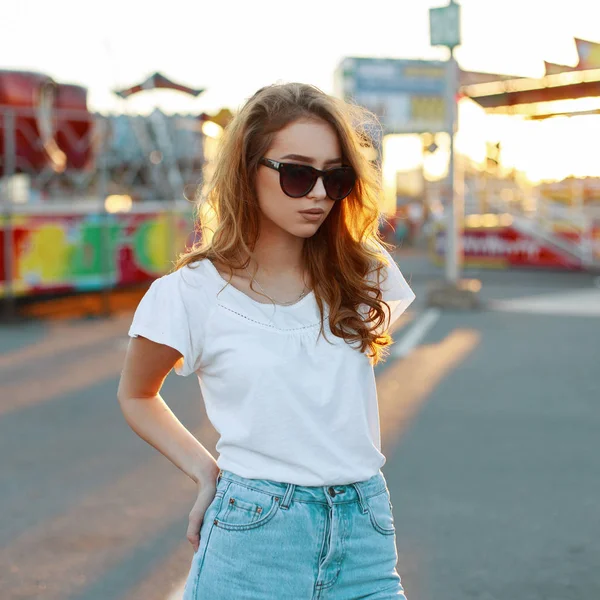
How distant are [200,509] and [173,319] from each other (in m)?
0.38

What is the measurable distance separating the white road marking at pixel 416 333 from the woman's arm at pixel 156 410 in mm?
7434

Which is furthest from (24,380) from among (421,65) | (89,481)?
(421,65)

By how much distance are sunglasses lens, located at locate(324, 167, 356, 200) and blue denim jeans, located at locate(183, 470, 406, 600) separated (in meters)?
0.60

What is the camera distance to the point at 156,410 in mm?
2027

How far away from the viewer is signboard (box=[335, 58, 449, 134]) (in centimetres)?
4484

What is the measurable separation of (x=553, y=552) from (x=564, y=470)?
4.38 ft

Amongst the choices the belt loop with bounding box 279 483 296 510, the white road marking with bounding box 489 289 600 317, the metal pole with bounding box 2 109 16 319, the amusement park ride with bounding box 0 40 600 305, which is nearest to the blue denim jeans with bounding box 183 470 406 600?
the belt loop with bounding box 279 483 296 510

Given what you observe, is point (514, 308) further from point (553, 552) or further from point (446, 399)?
point (553, 552)

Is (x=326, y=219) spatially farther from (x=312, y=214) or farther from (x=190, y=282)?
(x=190, y=282)

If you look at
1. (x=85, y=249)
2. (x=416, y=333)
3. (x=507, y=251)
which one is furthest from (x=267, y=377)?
(x=507, y=251)

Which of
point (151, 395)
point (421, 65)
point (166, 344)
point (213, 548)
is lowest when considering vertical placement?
point (213, 548)

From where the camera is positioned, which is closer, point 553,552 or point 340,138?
point 340,138

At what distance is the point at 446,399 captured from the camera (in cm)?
729

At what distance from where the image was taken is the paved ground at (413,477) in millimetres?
3846
